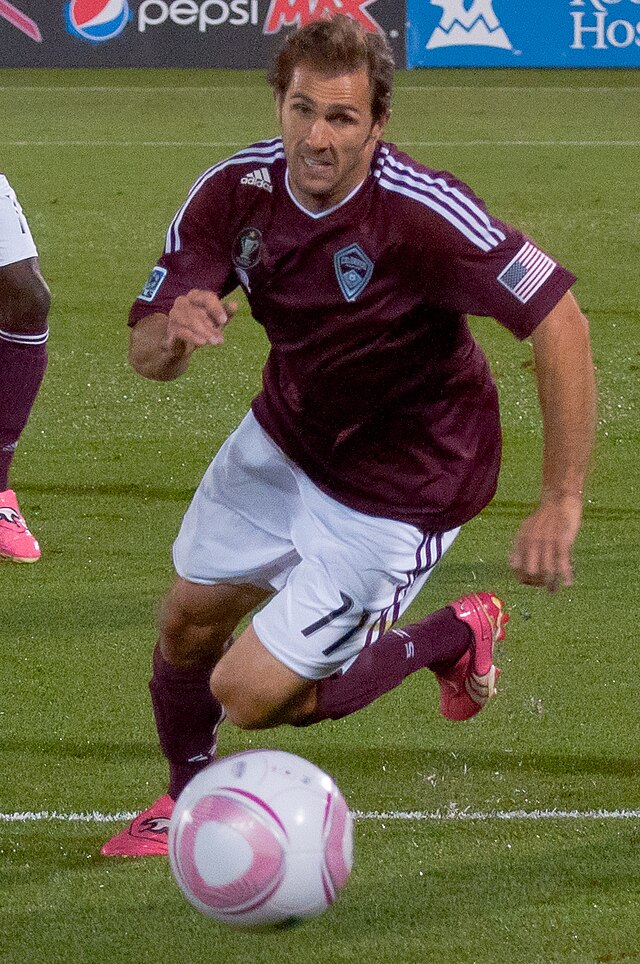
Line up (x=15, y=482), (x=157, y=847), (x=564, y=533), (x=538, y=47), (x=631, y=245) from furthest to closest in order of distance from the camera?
(x=538, y=47), (x=631, y=245), (x=15, y=482), (x=157, y=847), (x=564, y=533)

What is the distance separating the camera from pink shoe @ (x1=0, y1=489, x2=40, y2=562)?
5898mm

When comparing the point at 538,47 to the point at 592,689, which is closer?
the point at 592,689

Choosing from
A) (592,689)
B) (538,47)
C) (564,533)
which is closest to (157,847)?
(564,533)

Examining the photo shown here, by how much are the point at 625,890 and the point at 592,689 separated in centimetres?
128

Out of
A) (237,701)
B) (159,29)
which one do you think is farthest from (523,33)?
(237,701)

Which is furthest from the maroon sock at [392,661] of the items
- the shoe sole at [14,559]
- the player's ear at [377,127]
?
the shoe sole at [14,559]

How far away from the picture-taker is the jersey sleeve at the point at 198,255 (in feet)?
11.3

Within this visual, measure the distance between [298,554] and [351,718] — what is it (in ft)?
3.15

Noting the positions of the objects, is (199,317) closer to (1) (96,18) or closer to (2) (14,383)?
(2) (14,383)

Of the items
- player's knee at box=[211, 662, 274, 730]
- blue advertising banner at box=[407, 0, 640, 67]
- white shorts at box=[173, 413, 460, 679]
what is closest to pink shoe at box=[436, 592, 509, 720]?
white shorts at box=[173, 413, 460, 679]

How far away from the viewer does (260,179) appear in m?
3.42

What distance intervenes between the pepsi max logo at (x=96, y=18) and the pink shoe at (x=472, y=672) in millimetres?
14747

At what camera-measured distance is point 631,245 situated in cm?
1137

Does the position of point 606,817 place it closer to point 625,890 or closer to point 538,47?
point 625,890
